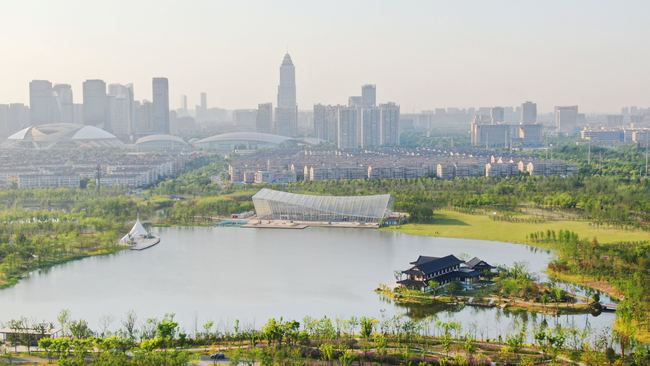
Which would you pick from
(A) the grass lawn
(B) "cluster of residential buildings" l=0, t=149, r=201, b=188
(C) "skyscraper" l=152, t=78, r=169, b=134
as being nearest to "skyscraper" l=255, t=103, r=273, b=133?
(C) "skyscraper" l=152, t=78, r=169, b=134

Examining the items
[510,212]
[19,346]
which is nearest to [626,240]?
[510,212]

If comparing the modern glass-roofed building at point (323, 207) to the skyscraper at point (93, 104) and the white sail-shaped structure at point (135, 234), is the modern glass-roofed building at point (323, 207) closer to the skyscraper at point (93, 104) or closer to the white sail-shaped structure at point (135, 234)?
the white sail-shaped structure at point (135, 234)

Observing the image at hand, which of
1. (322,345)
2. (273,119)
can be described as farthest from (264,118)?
(322,345)

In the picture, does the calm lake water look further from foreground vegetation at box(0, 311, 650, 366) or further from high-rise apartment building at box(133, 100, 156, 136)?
high-rise apartment building at box(133, 100, 156, 136)

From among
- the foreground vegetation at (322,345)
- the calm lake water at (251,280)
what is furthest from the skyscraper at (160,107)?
the foreground vegetation at (322,345)

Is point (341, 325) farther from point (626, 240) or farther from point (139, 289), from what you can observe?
point (626, 240)

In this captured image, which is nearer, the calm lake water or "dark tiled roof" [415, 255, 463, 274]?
the calm lake water
